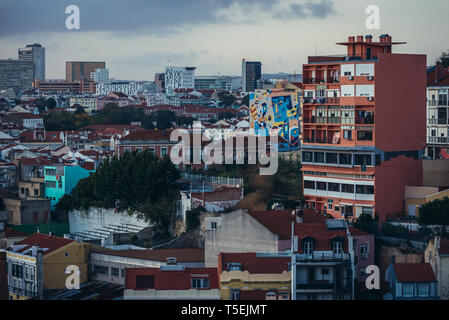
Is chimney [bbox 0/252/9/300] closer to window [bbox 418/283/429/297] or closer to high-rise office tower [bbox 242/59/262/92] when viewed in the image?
window [bbox 418/283/429/297]

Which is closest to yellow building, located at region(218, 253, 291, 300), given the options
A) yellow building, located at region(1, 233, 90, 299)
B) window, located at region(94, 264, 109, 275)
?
window, located at region(94, 264, 109, 275)

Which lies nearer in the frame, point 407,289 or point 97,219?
point 407,289

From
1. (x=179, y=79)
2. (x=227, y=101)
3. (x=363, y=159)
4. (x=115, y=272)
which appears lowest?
(x=115, y=272)

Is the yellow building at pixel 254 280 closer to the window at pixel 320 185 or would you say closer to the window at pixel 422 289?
the window at pixel 422 289

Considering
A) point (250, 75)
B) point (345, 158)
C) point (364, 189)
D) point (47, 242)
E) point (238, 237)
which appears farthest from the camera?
point (250, 75)

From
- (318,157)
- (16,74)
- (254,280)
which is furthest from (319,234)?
(16,74)

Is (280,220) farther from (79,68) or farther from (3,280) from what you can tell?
(79,68)

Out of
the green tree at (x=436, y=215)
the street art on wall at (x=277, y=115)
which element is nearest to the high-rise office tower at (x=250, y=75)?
the street art on wall at (x=277, y=115)
